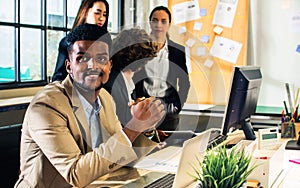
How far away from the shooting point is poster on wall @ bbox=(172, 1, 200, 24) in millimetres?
4336

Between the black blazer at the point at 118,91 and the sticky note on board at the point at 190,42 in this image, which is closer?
the black blazer at the point at 118,91

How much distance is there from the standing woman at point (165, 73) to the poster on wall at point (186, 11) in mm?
645

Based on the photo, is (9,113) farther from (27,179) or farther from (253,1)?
(253,1)

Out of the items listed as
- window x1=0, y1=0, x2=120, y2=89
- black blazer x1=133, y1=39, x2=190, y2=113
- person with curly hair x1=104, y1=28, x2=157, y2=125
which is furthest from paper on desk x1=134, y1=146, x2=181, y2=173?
window x1=0, y1=0, x2=120, y2=89

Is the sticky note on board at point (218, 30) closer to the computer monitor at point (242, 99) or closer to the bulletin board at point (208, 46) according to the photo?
the bulletin board at point (208, 46)

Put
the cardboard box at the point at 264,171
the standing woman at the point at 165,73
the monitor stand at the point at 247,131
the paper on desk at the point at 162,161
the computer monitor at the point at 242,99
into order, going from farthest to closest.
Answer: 1. the standing woman at the point at 165,73
2. the monitor stand at the point at 247,131
3. the computer monitor at the point at 242,99
4. the paper on desk at the point at 162,161
5. the cardboard box at the point at 264,171

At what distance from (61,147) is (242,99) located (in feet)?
3.46

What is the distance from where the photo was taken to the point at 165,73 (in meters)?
3.65

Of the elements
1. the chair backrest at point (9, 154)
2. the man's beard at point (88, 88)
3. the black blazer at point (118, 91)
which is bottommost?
the chair backrest at point (9, 154)

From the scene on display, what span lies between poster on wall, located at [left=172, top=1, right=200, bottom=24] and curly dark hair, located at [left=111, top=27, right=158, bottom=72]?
6.82ft

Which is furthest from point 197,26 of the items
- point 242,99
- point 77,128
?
point 77,128

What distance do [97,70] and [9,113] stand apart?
3.50 ft

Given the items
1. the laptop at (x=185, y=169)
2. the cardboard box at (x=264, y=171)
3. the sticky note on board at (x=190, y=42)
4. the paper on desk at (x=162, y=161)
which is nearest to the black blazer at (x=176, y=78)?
the sticky note on board at (x=190, y=42)

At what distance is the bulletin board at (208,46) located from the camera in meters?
4.18
